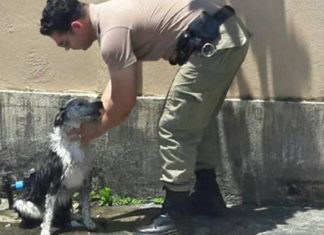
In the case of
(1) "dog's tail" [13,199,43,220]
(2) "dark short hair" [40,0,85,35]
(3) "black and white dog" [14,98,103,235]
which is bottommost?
(1) "dog's tail" [13,199,43,220]

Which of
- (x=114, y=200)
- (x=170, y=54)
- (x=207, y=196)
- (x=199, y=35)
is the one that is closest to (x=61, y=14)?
(x=170, y=54)

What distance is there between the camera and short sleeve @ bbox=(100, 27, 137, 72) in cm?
482

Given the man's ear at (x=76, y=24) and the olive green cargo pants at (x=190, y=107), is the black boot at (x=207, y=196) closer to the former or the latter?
the olive green cargo pants at (x=190, y=107)

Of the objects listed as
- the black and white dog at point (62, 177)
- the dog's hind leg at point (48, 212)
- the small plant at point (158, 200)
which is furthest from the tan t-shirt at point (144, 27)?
the small plant at point (158, 200)

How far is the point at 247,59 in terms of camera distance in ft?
19.1

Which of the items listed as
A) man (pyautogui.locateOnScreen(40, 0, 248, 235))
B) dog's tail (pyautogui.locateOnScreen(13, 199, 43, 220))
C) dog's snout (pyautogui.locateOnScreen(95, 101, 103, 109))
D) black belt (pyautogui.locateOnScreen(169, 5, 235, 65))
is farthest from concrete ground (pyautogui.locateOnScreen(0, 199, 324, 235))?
black belt (pyautogui.locateOnScreen(169, 5, 235, 65))

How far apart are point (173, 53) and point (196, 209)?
4.17 feet

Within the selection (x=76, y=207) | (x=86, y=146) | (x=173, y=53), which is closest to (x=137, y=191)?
(x=76, y=207)

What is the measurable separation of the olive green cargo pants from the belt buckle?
0.07 ft

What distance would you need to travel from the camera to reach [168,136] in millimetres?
5164

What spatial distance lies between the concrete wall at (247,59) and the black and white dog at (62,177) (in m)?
0.73

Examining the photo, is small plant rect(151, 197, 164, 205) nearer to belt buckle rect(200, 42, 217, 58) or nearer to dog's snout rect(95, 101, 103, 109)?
dog's snout rect(95, 101, 103, 109)

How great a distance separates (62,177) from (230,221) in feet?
4.06

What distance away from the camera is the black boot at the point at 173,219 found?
5.29m
